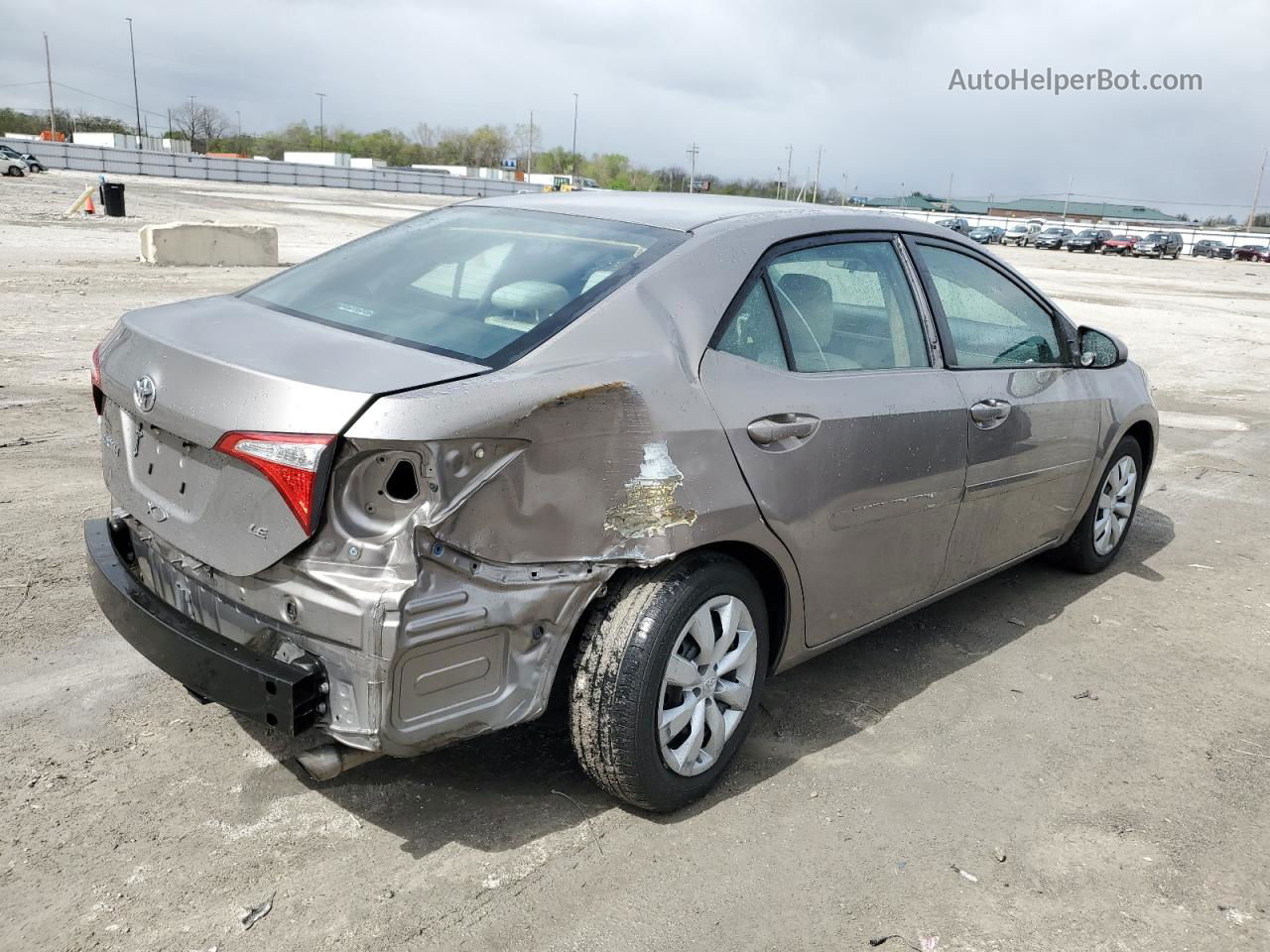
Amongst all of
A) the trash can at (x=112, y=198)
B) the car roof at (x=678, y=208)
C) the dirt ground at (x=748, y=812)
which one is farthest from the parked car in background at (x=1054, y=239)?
the car roof at (x=678, y=208)

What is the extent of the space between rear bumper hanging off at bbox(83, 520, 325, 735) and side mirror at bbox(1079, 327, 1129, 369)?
3686 mm

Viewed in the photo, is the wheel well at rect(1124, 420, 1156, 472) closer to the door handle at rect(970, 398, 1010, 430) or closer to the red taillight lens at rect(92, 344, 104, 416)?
the door handle at rect(970, 398, 1010, 430)

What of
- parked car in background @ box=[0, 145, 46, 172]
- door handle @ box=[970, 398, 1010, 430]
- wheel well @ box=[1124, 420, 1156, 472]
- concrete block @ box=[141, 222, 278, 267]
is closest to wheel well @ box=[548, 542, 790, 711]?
door handle @ box=[970, 398, 1010, 430]

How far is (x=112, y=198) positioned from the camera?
27.2 metres

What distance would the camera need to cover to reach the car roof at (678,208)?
139 inches

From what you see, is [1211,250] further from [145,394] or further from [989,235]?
[145,394]

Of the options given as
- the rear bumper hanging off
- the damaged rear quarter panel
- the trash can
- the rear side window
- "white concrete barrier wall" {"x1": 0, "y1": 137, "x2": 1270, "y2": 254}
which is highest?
the rear side window

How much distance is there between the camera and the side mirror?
15.8 feet

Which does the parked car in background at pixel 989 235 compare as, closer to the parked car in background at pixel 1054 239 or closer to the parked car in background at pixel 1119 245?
the parked car in background at pixel 1054 239

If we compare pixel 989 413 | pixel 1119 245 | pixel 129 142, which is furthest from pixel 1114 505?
pixel 129 142

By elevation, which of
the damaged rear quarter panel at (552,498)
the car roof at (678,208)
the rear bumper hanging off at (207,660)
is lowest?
the rear bumper hanging off at (207,660)

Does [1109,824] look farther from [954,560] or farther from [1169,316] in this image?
[1169,316]

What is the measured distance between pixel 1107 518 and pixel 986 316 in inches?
64.6

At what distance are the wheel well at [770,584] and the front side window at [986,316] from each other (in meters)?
1.21
